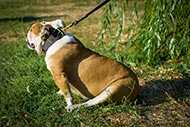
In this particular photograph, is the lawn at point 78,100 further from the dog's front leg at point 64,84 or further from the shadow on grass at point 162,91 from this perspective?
the dog's front leg at point 64,84

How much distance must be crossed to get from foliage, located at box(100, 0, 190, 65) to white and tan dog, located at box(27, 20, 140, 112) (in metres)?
1.22

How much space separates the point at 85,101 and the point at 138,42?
1722 millimetres

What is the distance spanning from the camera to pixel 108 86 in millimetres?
3449

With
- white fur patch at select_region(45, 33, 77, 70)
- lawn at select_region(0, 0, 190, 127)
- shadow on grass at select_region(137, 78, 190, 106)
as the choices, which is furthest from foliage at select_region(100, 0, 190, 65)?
white fur patch at select_region(45, 33, 77, 70)

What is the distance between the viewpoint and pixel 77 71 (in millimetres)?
3480

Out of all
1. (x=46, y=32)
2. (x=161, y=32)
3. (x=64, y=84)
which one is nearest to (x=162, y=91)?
(x=161, y=32)

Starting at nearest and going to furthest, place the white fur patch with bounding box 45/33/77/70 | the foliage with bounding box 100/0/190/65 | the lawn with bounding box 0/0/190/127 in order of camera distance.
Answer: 1. the lawn with bounding box 0/0/190/127
2. the white fur patch with bounding box 45/33/77/70
3. the foliage with bounding box 100/0/190/65

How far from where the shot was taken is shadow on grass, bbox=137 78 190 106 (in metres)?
3.79

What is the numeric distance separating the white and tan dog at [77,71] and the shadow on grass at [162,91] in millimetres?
348

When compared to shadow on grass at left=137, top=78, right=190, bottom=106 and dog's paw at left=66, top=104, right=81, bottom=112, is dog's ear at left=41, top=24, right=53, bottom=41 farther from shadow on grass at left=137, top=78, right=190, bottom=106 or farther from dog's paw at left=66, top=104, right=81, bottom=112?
shadow on grass at left=137, top=78, right=190, bottom=106

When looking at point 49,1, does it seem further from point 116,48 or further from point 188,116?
point 188,116

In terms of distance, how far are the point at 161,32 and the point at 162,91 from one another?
94cm

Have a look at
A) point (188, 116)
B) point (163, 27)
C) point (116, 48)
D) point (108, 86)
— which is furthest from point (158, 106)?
point (116, 48)

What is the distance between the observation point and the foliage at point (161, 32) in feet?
14.3
